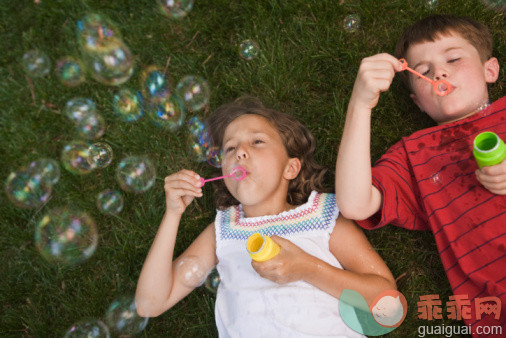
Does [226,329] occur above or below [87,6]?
below

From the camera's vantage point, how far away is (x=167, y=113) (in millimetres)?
3045

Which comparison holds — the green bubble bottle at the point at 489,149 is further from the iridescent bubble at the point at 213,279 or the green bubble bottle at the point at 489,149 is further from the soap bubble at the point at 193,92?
the soap bubble at the point at 193,92

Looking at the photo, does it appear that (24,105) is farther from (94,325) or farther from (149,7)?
(94,325)

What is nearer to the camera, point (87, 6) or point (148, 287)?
point (148, 287)

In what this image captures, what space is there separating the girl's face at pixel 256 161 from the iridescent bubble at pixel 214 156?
191mm

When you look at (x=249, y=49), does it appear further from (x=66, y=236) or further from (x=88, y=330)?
(x=88, y=330)

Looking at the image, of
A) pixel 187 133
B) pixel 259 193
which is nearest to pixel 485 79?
pixel 259 193

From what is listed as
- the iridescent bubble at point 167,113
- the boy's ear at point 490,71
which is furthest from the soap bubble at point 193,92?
the boy's ear at point 490,71

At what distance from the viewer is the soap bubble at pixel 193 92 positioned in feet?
10.1

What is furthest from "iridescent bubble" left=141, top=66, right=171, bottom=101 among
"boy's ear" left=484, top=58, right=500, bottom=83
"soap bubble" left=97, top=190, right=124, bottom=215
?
"boy's ear" left=484, top=58, right=500, bottom=83

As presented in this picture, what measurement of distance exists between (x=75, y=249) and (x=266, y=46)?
6.49 feet

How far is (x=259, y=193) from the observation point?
222 cm

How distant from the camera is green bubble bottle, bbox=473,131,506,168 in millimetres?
1770

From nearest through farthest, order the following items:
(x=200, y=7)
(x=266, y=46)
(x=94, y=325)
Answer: (x=94, y=325) < (x=266, y=46) < (x=200, y=7)
